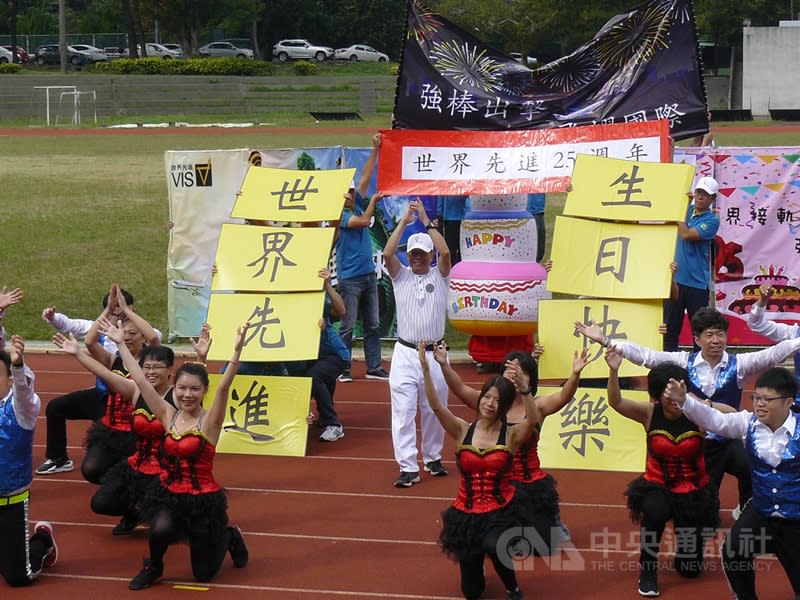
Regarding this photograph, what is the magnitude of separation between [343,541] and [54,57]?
6067 centimetres

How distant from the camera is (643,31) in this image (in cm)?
1119

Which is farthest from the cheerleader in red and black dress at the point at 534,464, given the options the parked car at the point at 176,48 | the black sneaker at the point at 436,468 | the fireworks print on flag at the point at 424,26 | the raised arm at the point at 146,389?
the parked car at the point at 176,48

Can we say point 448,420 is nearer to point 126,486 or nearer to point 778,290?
point 126,486

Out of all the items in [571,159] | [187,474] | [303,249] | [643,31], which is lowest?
[187,474]

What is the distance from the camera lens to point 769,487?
638 cm

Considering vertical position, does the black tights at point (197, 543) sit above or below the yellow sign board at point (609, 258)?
below

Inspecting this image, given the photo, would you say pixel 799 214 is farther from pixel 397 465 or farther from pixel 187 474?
pixel 187 474

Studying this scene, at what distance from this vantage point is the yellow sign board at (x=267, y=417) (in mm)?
9930

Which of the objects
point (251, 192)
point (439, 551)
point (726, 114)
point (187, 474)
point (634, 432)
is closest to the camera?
point (187, 474)

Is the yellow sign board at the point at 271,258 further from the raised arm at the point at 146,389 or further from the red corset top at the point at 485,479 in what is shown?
the red corset top at the point at 485,479

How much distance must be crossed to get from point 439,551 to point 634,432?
215 cm

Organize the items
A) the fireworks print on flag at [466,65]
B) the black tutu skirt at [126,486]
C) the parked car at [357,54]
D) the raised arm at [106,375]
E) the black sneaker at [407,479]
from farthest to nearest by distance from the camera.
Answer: the parked car at [357,54] < the fireworks print on flag at [466,65] < the black sneaker at [407,479] < the black tutu skirt at [126,486] < the raised arm at [106,375]

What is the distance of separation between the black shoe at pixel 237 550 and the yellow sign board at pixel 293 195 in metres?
3.64

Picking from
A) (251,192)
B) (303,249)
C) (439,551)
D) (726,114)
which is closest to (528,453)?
(439,551)
